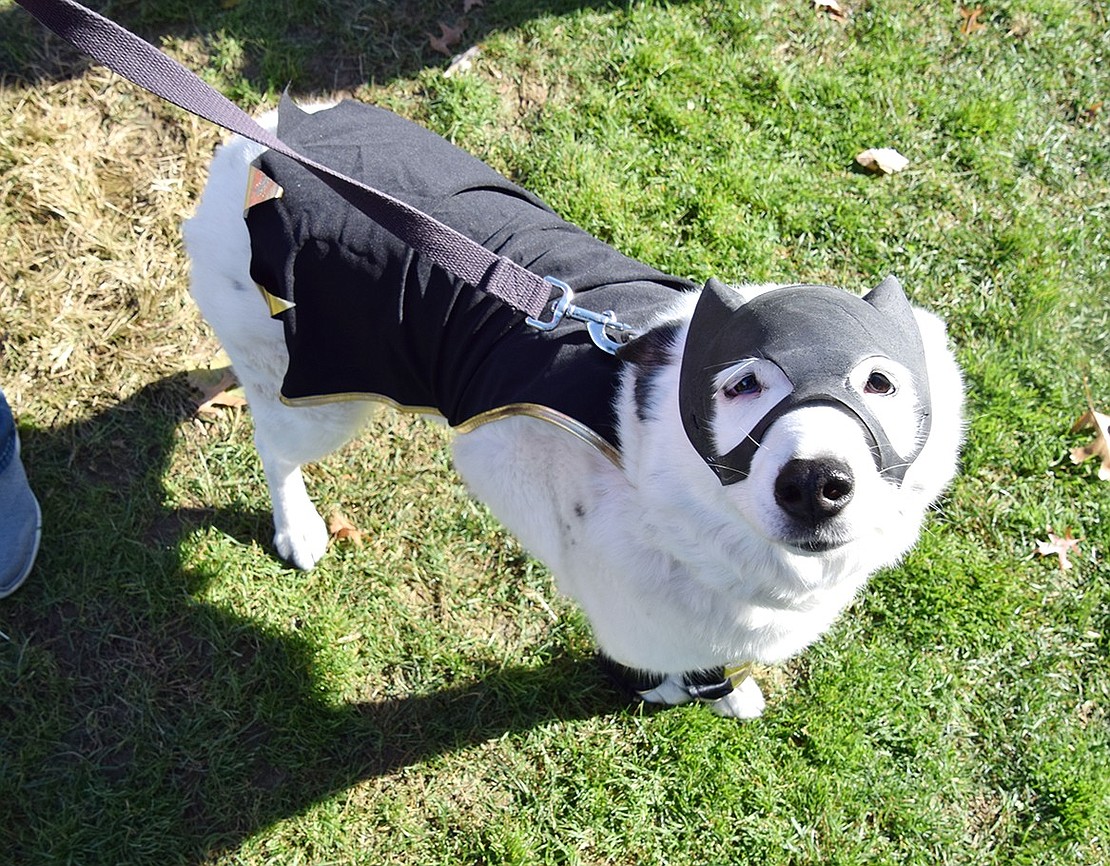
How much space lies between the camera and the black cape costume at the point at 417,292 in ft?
8.18

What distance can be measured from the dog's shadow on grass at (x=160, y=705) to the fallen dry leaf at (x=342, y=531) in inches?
11.3

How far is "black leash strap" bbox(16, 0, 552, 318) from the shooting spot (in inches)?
75.0

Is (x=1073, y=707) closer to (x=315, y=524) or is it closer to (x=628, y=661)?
(x=628, y=661)

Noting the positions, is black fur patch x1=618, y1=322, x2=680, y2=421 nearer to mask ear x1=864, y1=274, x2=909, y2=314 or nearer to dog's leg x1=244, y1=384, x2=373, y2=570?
mask ear x1=864, y1=274, x2=909, y2=314

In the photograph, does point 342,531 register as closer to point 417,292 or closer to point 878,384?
point 417,292

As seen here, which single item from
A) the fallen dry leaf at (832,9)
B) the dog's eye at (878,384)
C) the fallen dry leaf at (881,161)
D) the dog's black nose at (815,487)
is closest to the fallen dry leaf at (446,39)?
the fallen dry leaf at (832,9)

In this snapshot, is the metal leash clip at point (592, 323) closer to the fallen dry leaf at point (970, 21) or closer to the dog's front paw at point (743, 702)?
the dog's front paw at point (743, 702)

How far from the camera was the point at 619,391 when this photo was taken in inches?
95.2

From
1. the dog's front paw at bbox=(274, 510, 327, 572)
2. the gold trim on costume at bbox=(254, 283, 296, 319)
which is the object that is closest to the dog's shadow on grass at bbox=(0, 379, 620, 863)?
the dog's front paw at bbox=(274, 510, 327, 572)

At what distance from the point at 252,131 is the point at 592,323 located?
0.98 metres

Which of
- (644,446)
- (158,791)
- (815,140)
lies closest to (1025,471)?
(815,140)

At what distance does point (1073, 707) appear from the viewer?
3.73 metres

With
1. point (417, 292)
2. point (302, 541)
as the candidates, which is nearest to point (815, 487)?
point (417, 292)

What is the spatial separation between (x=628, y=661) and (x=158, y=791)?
1964mm
